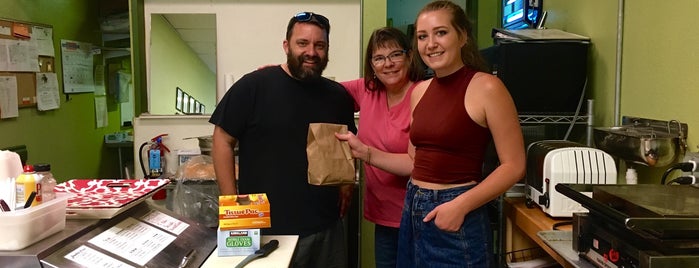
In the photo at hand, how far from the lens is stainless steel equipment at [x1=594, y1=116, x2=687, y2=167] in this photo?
169 centimetres

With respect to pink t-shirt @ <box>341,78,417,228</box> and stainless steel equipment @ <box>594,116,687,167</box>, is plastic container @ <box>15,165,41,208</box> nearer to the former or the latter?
pink t-shirt @ <box>341,78,417,228</box>

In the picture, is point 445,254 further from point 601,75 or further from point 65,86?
point 65,86

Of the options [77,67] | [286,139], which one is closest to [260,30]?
[286,139]

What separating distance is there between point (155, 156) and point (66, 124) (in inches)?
51.5

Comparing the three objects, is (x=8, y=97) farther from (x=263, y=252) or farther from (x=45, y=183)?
(x=263, y=252)

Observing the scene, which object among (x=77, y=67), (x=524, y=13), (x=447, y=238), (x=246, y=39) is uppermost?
(x=524, y=13)

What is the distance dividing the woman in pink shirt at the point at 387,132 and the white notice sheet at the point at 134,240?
769 millimetres

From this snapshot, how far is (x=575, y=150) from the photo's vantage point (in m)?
1.83

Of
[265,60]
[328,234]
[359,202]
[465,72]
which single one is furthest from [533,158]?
[265,60]

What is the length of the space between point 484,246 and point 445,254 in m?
0.12

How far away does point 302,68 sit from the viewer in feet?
6.10

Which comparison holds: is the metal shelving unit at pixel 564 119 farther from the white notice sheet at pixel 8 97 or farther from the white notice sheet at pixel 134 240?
the white notice sheet at pixel 8 97

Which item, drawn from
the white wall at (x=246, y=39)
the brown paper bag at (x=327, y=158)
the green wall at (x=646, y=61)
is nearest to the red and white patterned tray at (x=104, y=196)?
the brown paper bag at (x=327, y=158)

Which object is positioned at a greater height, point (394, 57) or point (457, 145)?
point (394, 57)
